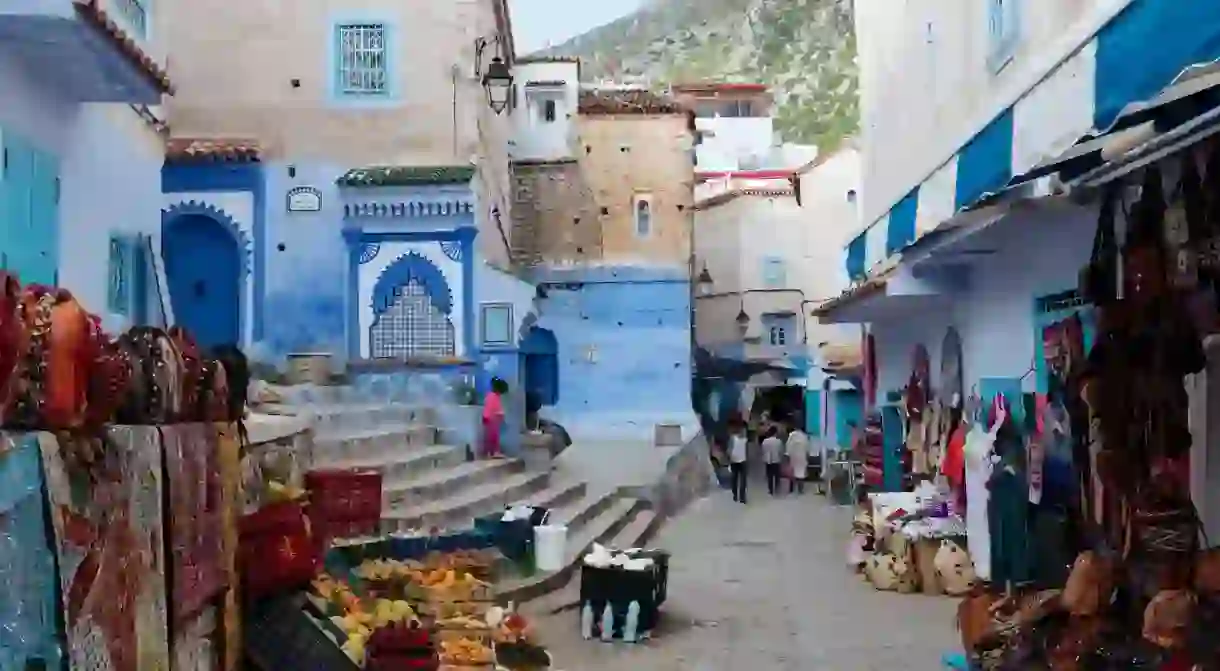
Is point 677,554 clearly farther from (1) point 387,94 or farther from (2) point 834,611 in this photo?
(1) point 387,94

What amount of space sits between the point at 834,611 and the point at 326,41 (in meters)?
12.2

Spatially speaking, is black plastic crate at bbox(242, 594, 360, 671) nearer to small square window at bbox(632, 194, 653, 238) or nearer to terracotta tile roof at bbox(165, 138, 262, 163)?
terracotta tile roof at bbox(165, 138, 262, 163)

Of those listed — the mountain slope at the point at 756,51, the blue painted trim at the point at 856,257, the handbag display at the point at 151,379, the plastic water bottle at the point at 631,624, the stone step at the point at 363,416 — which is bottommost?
the plastic water bottle at the point at 631,624

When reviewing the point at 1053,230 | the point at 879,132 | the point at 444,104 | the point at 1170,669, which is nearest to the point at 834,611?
the point at 1053,230

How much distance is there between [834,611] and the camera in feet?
36.3

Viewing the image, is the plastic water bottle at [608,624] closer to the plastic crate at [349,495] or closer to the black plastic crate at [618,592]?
the black plastic crate at [618,592]

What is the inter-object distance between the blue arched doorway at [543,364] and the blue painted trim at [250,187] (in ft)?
23.2

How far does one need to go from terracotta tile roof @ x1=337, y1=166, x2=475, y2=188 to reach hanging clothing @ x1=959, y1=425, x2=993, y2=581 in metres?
9.77

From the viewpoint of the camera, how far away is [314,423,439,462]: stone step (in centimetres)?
1210

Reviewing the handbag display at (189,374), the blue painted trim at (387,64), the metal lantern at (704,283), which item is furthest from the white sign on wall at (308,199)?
the metal lantern at (704,283)

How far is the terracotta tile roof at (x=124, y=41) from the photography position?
7.61 meters

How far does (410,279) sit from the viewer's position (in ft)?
60.8

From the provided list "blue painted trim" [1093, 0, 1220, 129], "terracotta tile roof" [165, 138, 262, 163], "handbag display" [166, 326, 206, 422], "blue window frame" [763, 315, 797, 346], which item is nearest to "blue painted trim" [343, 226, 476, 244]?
"terracotta tile roof" [165, 138, 262, 163]

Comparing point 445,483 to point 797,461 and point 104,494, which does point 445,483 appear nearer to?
point 104,494
